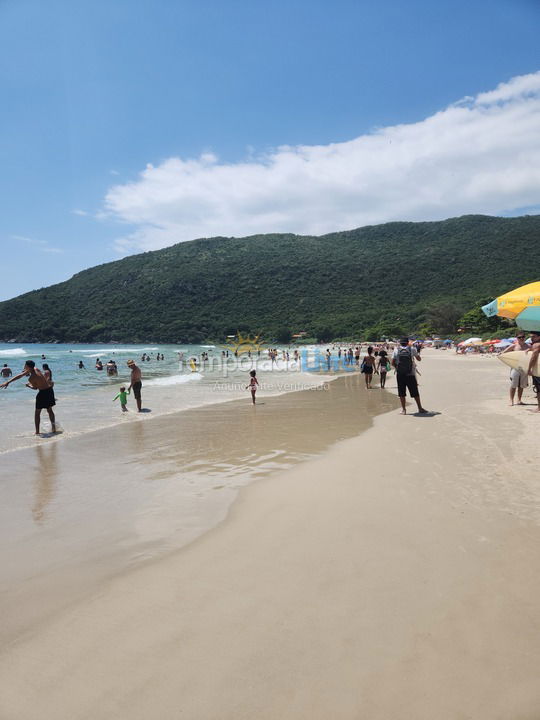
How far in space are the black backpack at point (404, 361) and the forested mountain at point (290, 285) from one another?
70.1 metres

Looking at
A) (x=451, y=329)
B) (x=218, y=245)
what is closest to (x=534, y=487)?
(x=451, y=329)

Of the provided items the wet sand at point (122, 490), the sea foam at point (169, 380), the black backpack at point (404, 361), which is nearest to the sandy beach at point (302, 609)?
the wet sand at point (122, 490)

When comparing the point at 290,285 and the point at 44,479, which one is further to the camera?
the point at 290,285

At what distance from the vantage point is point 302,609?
290 cm

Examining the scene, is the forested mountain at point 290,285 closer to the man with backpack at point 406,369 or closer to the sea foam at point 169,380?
the sea foam at point 169,380

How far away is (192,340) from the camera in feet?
333

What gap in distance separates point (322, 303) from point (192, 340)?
31.7 metres

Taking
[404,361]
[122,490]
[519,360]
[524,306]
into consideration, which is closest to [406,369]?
[404,361]

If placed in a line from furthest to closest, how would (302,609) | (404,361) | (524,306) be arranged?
(524,306)
(404,361)
(302,609)

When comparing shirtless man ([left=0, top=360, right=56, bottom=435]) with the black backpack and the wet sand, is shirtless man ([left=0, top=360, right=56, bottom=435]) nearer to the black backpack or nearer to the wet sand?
the wet sand

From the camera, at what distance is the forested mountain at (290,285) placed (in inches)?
3600

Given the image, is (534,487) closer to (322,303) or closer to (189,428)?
(189,428)

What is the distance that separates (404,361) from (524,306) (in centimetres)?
402

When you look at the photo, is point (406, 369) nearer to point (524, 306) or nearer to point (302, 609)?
point (524, 306)
